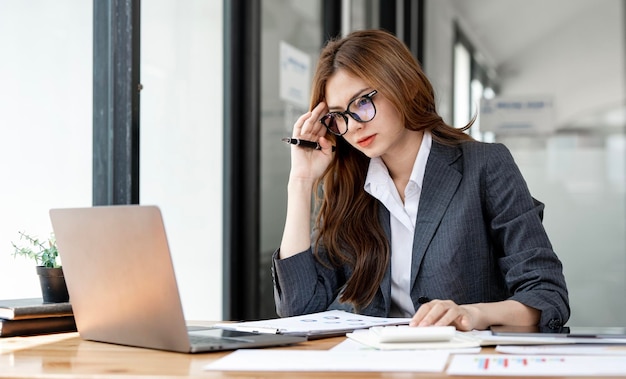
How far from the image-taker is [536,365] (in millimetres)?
1275

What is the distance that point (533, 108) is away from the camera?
4.57 meters

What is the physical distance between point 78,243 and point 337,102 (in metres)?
0.82

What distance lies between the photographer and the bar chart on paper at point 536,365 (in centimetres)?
122

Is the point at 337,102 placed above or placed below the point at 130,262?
above

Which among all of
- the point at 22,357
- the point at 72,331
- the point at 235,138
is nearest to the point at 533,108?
the point at 235,138

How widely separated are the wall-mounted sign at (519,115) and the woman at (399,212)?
2.31m

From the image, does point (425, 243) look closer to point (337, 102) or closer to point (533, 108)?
point (337, 102)

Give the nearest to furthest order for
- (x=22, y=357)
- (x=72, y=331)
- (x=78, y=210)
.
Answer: (x=22, y=357), (x=78, y=210), (x=72, y=331)

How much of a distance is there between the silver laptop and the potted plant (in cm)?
20

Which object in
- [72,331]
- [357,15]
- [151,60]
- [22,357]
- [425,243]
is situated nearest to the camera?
[22,357]

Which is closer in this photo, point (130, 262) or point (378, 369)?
point (378, 369)

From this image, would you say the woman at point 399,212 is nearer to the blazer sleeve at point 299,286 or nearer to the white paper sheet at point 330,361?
the blazer sleeve at point 299,286

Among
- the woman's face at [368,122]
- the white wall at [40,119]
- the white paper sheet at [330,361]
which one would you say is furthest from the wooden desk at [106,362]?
the woman's face at [368,122]

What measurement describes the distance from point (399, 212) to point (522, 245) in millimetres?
342
